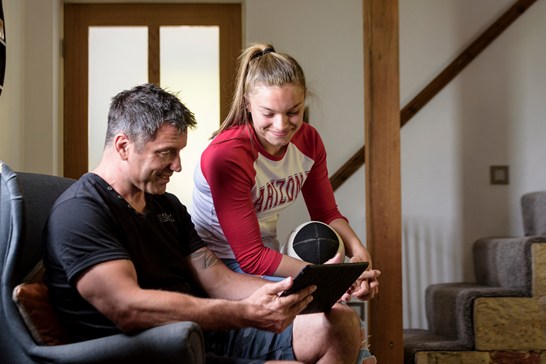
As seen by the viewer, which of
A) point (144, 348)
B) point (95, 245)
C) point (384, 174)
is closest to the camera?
point (144, 348)

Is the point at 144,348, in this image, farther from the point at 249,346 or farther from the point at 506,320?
the point at 506,320

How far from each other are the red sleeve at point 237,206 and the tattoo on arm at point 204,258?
85mm

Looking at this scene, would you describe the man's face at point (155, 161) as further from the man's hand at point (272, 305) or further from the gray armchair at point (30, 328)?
the man's hand at point (272, 305)

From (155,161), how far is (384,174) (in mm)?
1804

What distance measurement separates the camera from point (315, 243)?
2586 millimetres

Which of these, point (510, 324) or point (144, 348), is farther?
point (510, 324)

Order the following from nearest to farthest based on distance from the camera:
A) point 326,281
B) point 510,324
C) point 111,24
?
point 326,281 → point 510,324 → point 111,24

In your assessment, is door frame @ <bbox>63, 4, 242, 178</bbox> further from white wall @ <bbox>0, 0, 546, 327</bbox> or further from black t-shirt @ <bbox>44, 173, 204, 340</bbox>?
black t-shirt @ <bbox>44, 173, 204, 340</bbox>

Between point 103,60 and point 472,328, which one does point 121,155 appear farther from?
point 103,60

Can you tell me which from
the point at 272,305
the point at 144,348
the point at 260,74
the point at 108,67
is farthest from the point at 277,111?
the point at 108,67

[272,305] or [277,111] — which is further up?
[277,111]

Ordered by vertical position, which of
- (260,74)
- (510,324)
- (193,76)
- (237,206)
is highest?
(193,76)

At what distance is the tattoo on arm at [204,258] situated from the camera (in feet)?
7.70

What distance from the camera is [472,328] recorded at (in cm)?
406
